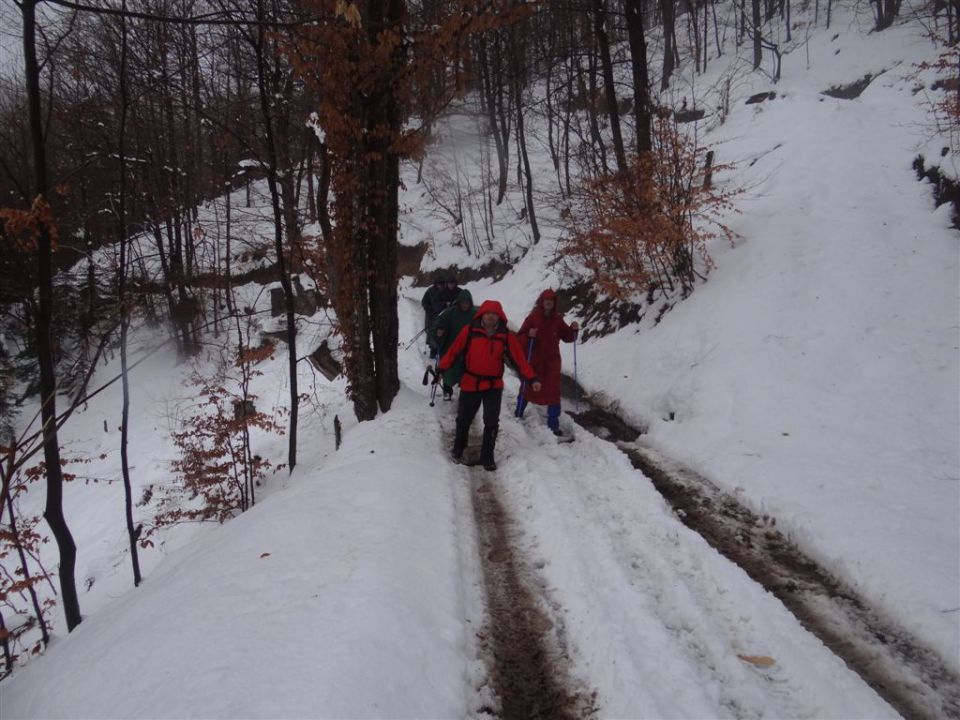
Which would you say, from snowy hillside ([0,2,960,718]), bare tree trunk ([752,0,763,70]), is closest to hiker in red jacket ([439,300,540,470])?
snowy hillside ([0,2,960,718])

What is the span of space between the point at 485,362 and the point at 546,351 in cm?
150

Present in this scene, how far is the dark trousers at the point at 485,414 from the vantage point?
20.1ft

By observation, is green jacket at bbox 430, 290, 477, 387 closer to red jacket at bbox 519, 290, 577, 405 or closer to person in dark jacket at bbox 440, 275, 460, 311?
red jacket at bbox 519, 290, 577, 405

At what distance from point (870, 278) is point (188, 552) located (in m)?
9.63

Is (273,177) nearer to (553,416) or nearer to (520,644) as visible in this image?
(553,416)

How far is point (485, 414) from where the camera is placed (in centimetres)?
614

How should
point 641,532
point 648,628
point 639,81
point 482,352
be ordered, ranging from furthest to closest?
point 639,81
point 482,352
point 641,532
point 648,628

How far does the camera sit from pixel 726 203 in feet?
29.9

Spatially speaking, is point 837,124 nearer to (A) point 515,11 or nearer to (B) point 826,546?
(A) point 515,11

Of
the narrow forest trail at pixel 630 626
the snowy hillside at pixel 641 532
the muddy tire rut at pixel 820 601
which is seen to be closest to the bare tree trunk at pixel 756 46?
the snowy hillside at pixel 641 532

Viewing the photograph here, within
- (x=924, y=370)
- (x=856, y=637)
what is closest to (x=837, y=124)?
(x=924, y=370)

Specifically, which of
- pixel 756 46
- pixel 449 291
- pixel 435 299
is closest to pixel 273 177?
pixel 449 291

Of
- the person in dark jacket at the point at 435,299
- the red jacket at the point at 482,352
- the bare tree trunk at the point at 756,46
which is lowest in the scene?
the red jacket at the point at 482,352

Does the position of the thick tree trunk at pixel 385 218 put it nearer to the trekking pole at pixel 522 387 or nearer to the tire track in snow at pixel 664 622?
the trekking pole at pixel 522 387
